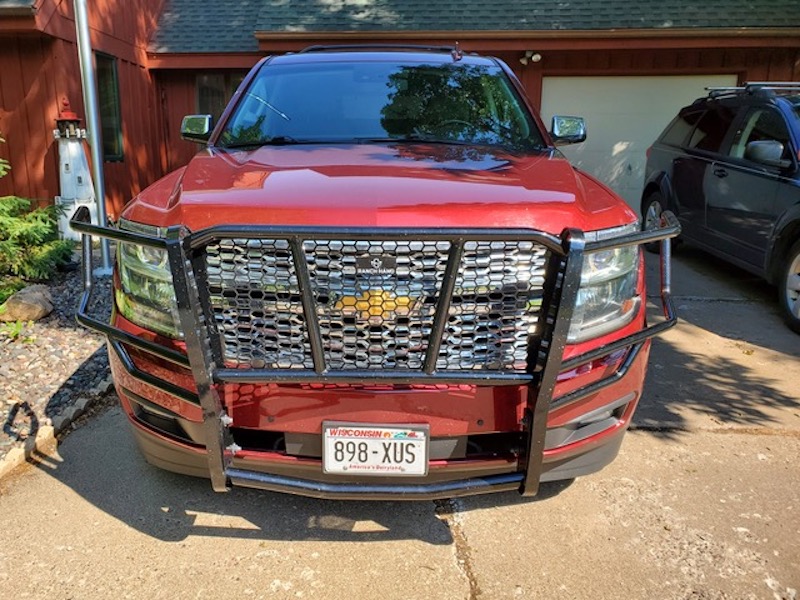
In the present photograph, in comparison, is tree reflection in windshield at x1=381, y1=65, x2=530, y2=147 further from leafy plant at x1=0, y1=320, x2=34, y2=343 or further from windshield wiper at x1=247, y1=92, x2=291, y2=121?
leafy plant at x1=0, y1=320, x2=34, y2=343

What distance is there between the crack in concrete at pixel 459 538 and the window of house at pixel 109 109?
8.82 m

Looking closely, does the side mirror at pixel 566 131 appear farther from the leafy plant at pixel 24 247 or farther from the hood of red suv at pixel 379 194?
the leafy plant at pixel 24 247

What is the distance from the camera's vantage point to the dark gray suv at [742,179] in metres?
5.51

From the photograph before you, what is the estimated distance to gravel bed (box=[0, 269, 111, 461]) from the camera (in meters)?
3.66

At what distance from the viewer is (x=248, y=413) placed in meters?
2.30

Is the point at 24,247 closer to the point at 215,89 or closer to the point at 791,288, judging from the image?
the point at 791,288

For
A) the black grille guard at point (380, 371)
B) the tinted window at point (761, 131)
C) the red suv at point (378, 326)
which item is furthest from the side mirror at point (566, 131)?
the tinted window at point (761, 131)

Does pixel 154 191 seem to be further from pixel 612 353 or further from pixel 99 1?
pixel 99 1

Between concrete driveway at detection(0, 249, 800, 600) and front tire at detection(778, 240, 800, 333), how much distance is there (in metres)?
2.05

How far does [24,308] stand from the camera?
5.08m

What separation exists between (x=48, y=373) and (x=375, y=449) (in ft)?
9.48

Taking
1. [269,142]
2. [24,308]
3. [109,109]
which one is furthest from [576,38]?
[24,308]

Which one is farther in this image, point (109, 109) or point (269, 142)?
point (109, 109)

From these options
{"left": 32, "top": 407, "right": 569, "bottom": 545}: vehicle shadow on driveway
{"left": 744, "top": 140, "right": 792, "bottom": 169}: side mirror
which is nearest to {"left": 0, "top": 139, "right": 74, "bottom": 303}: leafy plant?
{"left": 32, "top": 407, "right": 569, "bottom": 545}: vehicle shadow on driveway
